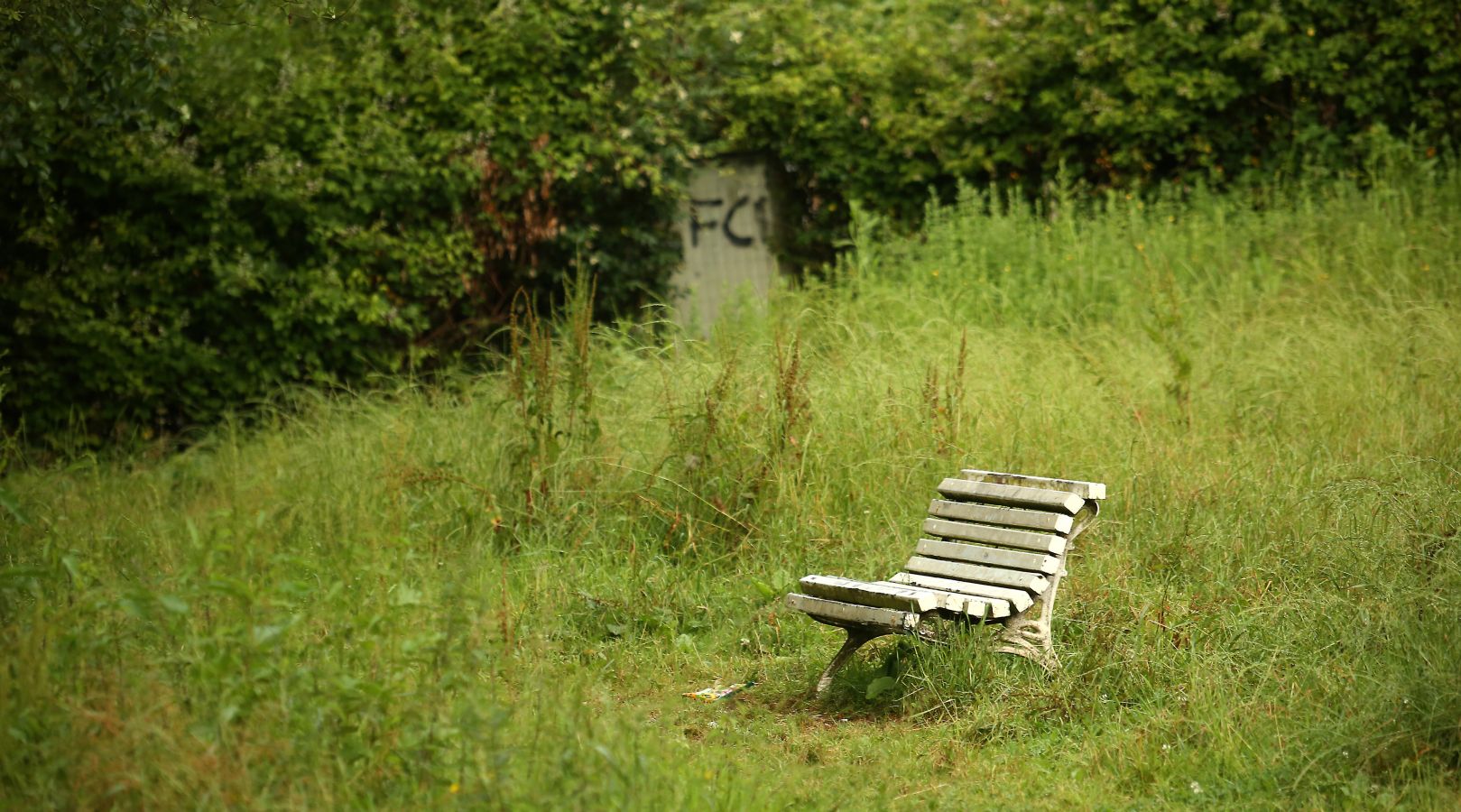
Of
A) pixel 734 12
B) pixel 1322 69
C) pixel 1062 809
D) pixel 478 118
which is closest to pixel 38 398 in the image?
pixel 478 118

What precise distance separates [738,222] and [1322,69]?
479 centimetres

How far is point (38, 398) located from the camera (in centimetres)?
860

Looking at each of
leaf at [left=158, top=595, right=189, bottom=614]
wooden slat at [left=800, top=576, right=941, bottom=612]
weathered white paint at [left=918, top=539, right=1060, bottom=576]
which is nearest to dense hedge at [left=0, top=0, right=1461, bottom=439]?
weathered white paint at [left=918, top=539, right=1060, bottom=576]

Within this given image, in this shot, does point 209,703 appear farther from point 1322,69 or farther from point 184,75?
point 1322,69

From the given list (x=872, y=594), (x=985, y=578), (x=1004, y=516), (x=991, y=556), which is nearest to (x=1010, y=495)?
(x=1004, y=516)

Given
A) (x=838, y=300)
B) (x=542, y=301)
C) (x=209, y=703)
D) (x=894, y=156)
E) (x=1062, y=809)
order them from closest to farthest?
(x=209, y=703)
(x=1062, y=809)
(x=838, y=300)
(x=542, y=301)
(x=894, y=156)

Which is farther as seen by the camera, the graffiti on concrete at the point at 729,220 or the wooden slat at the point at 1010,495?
the graffiti on concrete at the point at 729,220

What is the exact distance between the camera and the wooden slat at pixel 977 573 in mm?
4480

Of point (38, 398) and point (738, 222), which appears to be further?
point (738, 222)

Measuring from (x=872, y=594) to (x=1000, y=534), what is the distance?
2.19ft

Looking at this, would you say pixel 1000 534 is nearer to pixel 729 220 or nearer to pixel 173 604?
pixel 173 604

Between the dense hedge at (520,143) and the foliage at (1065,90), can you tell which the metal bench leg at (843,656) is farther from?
the foliage at (1065,90)

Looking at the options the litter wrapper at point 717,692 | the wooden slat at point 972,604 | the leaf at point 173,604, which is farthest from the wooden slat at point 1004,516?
the leaf at point 173,604

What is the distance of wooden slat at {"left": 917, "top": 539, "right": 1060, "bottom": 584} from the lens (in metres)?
4.50
